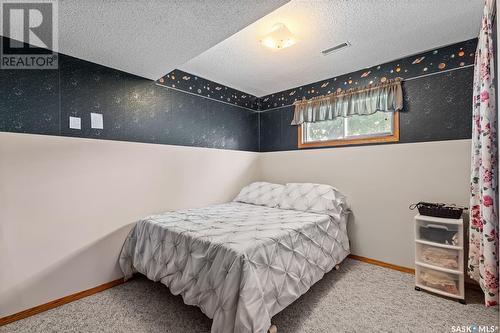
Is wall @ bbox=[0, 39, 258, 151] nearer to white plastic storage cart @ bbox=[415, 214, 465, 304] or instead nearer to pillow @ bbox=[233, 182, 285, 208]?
pillow @ bbox=[233, 182, 285, 208]

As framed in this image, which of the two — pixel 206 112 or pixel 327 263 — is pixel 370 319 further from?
pixel 206 112

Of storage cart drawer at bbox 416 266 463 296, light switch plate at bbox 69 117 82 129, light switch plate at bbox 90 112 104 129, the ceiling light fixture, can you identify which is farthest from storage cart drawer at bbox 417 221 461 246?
light switch plate at bbox 69 117 82 129

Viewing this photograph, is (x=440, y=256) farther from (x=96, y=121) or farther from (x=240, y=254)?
(x=96, y=121)

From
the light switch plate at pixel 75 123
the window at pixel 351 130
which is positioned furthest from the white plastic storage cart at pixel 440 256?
the light switch plate at pixel 75 123

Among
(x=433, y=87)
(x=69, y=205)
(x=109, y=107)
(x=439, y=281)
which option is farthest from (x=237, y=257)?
(x=433, y=87)

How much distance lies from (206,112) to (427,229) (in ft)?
9.41

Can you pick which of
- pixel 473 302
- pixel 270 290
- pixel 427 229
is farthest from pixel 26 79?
pixel 473 302

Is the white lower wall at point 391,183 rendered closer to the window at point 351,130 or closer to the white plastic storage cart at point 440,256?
the window at point 351,130

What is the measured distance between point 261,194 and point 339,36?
6.69 feet

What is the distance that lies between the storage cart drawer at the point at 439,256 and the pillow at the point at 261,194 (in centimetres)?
153

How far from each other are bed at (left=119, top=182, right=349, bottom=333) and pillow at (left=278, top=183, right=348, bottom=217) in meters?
0.01

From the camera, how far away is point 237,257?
1386 millimetres

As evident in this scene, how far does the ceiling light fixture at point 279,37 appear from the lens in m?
1.96

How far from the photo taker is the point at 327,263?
7.02 feet
